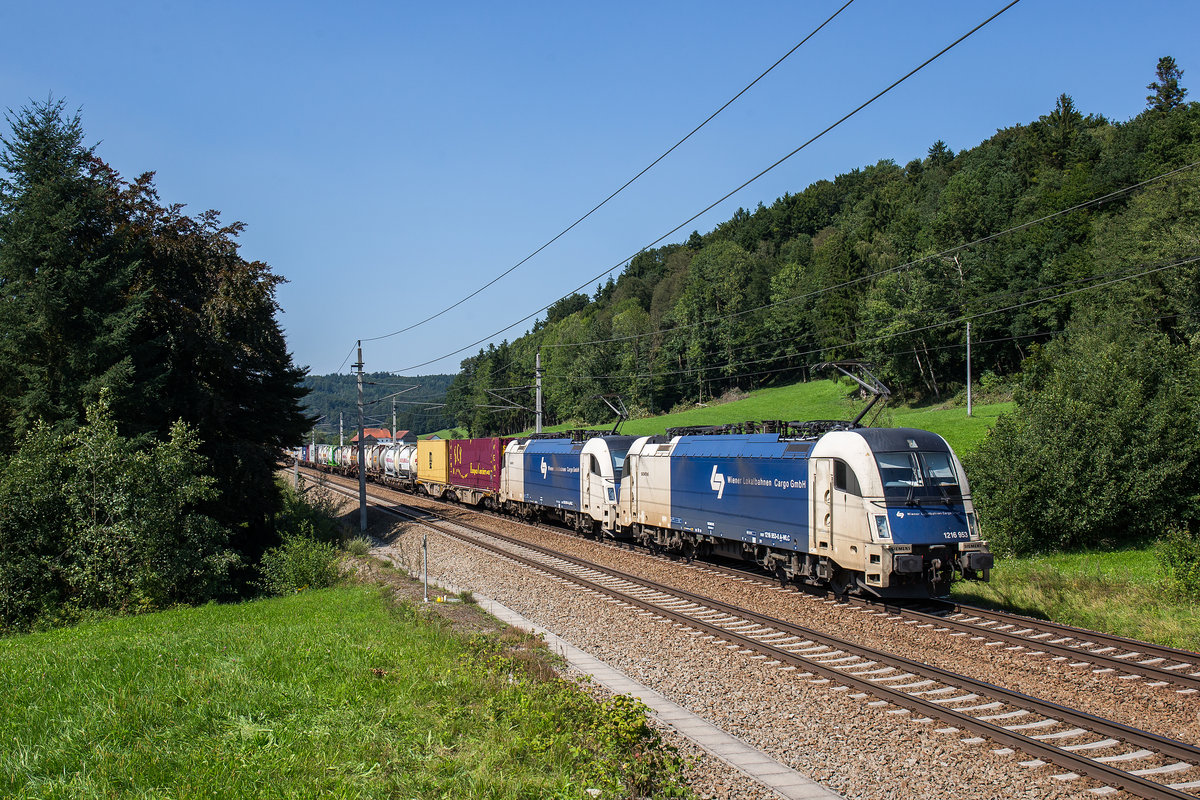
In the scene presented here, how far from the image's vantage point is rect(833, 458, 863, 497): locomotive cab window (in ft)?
46.0

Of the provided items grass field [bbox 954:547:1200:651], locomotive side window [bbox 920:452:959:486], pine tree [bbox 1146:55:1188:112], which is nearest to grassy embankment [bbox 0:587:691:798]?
locomotive side window [bbox 920:452:959:486]

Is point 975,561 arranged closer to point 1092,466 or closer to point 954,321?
point 1092,466

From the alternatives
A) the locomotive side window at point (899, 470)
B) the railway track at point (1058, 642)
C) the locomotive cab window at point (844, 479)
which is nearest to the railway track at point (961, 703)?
the railway track at point (1058, 642)

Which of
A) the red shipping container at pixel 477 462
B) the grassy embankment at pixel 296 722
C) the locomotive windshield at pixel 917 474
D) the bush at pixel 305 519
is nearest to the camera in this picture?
the grassy embankment at pixel 296 722

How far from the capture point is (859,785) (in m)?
6.86

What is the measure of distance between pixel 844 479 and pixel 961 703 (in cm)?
576

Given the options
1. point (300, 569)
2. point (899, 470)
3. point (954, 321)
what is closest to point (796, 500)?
point (899, 470)

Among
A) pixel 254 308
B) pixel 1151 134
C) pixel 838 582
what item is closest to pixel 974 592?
pixel 838 582

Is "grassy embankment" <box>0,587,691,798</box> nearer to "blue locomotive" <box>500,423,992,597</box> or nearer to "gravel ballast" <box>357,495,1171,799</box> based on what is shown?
"gravel ballast" <box>357,495,1171,799</box>

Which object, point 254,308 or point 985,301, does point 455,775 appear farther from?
point 985,301

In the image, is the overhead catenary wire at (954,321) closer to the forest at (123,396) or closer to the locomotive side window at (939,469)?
the locomotive side window at (939,469)

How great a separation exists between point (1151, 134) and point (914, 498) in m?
60.0

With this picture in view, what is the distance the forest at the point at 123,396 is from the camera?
63.7ft

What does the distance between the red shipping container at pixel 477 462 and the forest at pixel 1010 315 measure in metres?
20.1
